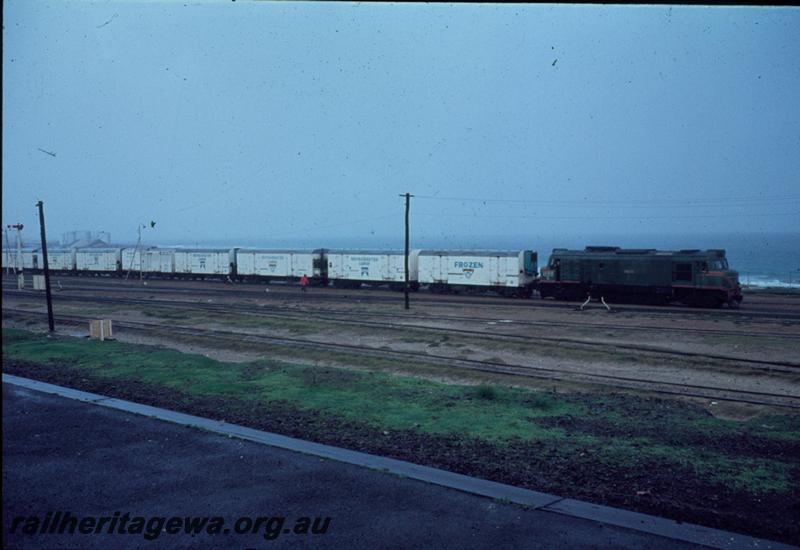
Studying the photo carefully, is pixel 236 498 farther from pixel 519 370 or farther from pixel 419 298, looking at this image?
pixel 419 298

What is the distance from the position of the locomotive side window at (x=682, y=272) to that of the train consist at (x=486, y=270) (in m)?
0.06

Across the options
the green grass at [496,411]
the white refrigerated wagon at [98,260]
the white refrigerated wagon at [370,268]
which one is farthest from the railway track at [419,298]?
the green grass at [496,411]

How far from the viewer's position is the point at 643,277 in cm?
4106

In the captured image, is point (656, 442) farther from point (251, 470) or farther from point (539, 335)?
point (539, 335)

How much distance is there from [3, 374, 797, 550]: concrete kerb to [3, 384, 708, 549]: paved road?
24 cm

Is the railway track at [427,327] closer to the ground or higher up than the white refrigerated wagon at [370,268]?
closer to the ground

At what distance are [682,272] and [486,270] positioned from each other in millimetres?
14285

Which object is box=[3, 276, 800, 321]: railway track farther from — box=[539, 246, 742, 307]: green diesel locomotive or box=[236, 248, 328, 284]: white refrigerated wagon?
box=[236, 248, 328, 284]: white refrigerated wagon

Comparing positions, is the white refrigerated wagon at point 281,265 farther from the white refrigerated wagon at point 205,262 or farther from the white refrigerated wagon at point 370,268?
the white refrigerated wagon at point 370,268

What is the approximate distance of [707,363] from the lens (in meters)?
22.5

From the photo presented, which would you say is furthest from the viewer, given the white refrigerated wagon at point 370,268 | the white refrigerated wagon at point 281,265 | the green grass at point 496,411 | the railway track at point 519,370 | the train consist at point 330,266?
the white refrigerated wagon at point 281,265

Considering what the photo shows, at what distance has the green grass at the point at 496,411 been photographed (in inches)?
452

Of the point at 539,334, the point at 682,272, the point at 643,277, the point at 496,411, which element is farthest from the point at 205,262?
the point at 496,411
